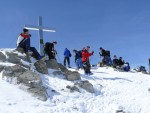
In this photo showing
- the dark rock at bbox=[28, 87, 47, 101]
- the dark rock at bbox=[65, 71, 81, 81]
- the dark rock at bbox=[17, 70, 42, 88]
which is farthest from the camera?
the dark rock at bbox=[65, 71, 81, 81]

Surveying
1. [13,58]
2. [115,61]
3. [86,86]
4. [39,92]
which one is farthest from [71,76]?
[115,61]

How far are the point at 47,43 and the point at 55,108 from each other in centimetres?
1039

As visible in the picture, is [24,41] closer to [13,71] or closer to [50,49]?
[50,49]

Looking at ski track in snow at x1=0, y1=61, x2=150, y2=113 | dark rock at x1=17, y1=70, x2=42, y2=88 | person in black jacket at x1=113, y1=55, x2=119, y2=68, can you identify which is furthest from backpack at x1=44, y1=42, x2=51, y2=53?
person in black jacket at x1=113, y1=55, x2=119, y2=68

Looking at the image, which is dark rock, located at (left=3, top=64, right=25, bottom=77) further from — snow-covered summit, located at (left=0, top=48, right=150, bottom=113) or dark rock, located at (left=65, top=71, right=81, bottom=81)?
dark rock, located at (left=65, top=71, right=81, bottom=81)

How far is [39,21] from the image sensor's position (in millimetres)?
26328

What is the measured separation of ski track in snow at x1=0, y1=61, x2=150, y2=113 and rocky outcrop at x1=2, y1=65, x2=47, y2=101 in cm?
36

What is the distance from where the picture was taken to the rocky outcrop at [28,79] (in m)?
16.0

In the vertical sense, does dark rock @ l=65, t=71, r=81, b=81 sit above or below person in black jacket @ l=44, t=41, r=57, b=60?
below

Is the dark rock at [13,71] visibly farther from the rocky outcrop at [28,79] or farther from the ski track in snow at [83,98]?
the ski track in snow at [83,98]

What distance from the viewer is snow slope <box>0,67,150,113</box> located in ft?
48.0

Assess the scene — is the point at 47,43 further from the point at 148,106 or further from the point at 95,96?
the point at 148,106

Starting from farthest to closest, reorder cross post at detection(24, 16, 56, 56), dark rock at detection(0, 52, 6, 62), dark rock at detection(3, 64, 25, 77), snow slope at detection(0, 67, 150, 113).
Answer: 1. cross post at detection(24, 16, 56, 56)
2. dark rock at detection(0, 52, 6, 62)
3. dark rock at detection(3, 64, 25, 77)
4. snow slope at detection(0, 67, 150, 113)

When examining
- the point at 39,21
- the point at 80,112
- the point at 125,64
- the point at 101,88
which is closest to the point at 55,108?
the point at 80,112
